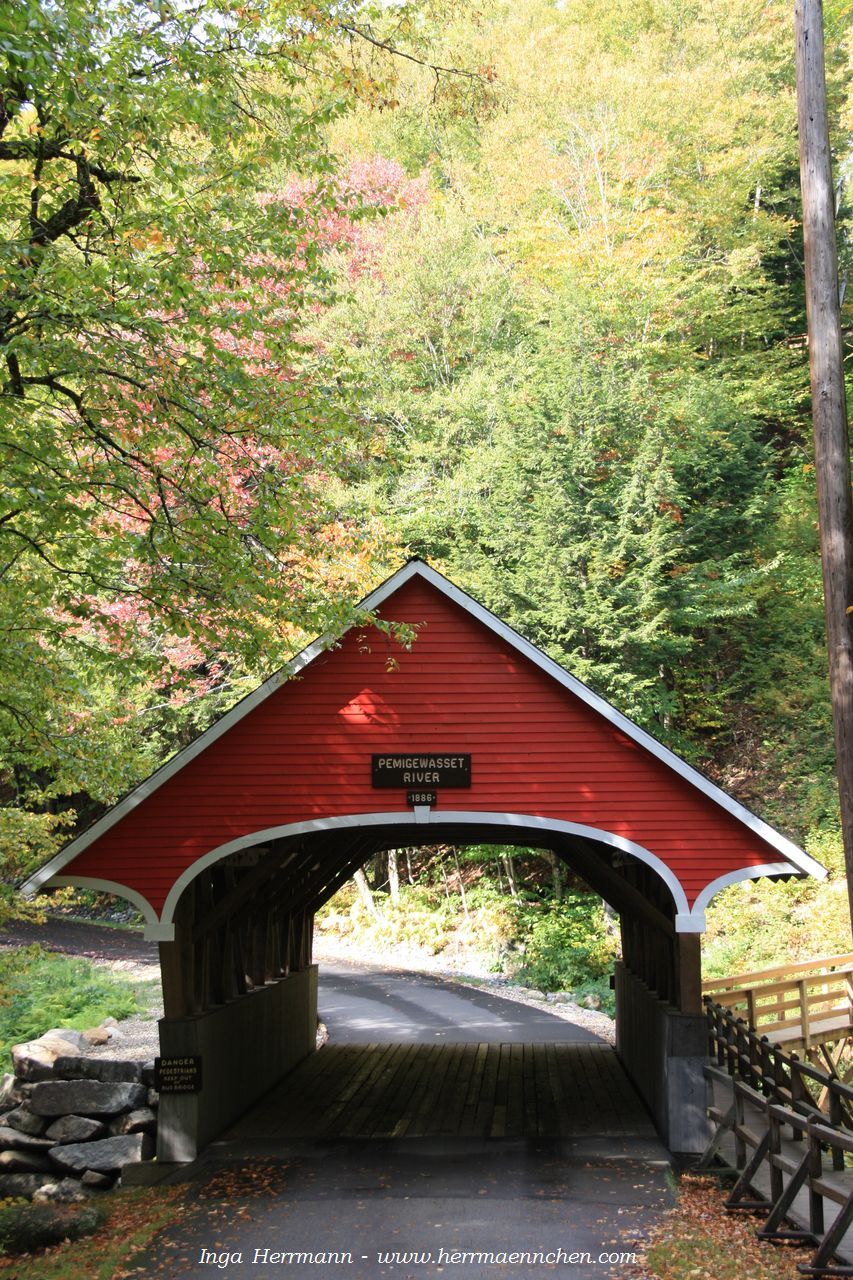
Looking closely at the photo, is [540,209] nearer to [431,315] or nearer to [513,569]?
[431,315]

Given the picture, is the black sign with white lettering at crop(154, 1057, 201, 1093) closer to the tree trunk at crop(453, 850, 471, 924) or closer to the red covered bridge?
the red covered bridge

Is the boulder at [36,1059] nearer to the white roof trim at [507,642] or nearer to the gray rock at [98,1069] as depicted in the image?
the gray rock at [98,1069]

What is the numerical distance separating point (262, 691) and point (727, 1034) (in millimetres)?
5637

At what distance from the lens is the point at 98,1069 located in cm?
1207

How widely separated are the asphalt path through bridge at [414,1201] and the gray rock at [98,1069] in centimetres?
117

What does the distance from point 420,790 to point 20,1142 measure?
5179 mm

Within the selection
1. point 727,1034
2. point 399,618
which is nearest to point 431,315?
point 399,618

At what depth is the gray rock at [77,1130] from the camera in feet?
37.2

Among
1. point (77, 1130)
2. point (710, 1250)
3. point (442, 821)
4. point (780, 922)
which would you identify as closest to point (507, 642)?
point (442, 821)

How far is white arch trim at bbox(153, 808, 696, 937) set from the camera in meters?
10.7

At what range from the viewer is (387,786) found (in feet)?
36.4

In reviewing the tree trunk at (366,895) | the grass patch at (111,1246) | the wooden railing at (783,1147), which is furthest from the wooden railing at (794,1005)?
the tree trunk at (366,895)

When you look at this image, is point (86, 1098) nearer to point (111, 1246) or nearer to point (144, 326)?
point (111, 1246)

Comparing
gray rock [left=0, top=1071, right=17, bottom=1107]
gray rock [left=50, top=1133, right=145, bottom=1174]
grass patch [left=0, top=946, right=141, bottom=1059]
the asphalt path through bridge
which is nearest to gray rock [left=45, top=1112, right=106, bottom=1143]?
gray rock [left=50, top=1133, right=145, bottom=1174]
